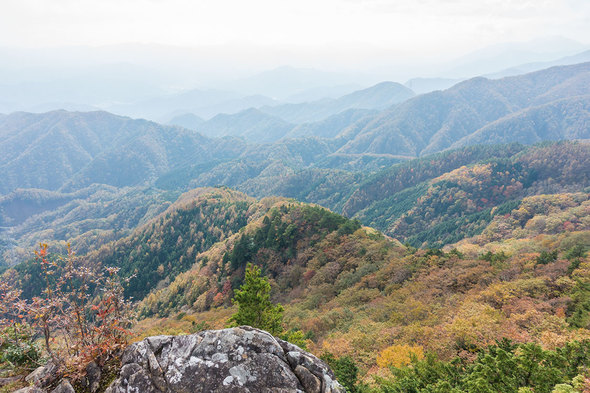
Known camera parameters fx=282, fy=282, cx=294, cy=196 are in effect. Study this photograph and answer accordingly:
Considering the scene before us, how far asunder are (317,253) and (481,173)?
18471cm

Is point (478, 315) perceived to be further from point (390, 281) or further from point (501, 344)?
point (390, 281)

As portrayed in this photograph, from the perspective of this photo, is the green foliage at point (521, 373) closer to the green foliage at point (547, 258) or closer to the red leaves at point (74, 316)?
the red leaves at point (74, 316)

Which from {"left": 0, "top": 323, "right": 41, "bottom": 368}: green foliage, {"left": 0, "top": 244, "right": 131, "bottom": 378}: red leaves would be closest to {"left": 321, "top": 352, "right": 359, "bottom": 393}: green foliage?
{"left": 0, "top": 244, "right": 131, "bottom": 378}: red leaves

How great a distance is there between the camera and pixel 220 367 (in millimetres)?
9867

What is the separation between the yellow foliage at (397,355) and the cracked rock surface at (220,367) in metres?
14.8

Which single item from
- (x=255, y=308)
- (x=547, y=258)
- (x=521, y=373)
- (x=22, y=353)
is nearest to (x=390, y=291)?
(x=547, y=258)

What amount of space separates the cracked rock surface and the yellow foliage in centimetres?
1484

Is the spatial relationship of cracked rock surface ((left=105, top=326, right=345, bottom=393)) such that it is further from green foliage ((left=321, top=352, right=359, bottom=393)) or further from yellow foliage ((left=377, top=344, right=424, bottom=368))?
yellow foliage ((left=377, top=344, right=424, bottom=368))

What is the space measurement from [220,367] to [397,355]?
18.7m

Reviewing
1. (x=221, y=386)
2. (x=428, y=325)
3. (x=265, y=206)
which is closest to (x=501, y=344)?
(x=428, y=325)

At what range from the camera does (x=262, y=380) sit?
9789 millimetres

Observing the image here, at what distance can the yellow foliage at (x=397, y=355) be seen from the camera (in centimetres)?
2244

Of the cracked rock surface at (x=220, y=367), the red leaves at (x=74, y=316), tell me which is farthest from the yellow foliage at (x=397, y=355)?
the red leaves at (x=74, y=316)

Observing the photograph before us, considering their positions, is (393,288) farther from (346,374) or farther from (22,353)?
(22,353)
